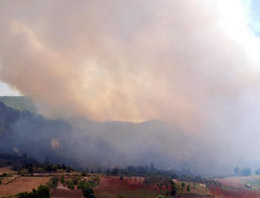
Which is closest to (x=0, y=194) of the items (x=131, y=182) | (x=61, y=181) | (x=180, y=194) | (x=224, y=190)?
(x=61, y=181)

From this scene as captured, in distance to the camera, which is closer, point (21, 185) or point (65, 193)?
point (65, 193)

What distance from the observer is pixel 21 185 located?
506 feet

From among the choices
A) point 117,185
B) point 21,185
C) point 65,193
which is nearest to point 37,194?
point 65,193

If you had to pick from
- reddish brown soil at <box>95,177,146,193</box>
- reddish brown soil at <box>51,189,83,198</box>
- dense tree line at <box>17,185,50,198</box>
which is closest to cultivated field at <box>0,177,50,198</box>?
reddish brown soil at <box>51,189,83,198</box>

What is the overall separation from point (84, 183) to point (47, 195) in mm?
32963

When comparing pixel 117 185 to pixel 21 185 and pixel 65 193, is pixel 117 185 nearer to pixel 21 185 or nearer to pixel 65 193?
pixel 65 193

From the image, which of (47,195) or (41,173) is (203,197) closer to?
(47,195)

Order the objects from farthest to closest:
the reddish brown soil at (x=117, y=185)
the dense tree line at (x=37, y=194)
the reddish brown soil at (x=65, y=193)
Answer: the reddish brown soil at (x=117, y=185) < the reddish brown soil at (x=65, y=193) < the dense tree line at (x=37, y=194)

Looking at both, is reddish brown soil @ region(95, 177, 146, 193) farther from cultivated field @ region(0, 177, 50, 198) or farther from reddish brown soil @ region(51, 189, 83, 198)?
cultivated field @ region(0, 177, 50, 198)

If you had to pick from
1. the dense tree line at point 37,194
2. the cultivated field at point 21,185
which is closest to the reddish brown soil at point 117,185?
the cultivated field at point 21,185

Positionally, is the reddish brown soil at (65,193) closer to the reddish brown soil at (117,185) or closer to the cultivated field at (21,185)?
the cultivated field at (21,185)

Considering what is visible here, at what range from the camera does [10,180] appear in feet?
537

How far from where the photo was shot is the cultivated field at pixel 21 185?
14112 centimetres

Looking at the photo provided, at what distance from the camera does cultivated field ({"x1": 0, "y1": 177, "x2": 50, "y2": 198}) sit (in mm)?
141125
